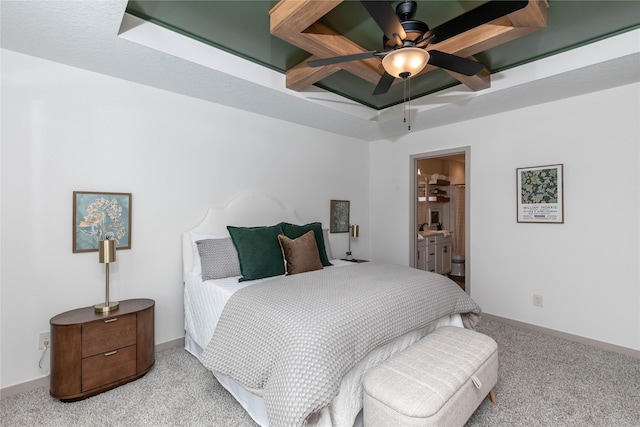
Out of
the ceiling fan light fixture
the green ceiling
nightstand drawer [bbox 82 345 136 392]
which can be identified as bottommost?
nightstand drawer [bbox 82 345 136 392]

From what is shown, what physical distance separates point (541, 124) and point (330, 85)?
2287 millimetres

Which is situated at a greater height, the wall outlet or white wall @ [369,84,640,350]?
white wall @ [369,84,640,350]

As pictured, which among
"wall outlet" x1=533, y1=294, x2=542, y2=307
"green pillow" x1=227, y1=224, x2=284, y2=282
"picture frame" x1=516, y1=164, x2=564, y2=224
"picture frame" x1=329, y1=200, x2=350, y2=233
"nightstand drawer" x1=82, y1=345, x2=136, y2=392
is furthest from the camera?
"picture frame" x1=329, y1=200, x2=350, y2=233

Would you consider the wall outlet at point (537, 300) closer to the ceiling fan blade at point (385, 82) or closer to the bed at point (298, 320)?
the bed at point (298, 320)

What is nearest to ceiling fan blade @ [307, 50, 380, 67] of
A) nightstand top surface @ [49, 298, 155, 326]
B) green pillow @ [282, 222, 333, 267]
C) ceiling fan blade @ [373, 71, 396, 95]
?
ceiling fan blade @ [373, 71, 396, 95]

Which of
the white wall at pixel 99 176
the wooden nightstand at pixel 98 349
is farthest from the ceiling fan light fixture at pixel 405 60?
the wooden nightstand at pixel 98 349

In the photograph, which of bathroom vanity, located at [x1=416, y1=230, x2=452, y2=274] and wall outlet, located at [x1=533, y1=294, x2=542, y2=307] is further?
bathroom vanity, located at [x1=416, y1=230, x2=452, y2=274]

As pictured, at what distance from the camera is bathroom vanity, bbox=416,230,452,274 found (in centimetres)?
520

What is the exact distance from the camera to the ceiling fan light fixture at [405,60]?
188 centimetres

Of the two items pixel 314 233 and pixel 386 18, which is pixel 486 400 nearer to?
pixel 314 233

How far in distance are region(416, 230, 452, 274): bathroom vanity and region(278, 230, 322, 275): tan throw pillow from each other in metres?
2.55

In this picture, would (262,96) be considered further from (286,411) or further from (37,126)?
(286,411)

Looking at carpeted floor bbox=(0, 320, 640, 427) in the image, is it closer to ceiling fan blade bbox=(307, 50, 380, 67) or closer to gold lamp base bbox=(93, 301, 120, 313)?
gold lamp base bbox=(93, 301, 120, 313)

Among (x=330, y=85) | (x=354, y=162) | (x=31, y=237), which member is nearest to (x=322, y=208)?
(x=354, y=162)
